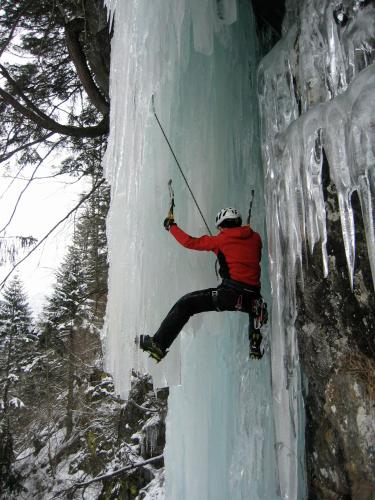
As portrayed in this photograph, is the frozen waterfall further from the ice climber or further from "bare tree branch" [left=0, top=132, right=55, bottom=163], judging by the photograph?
"bare tree branch" [left=0, top=132, right=55, bottom=163]

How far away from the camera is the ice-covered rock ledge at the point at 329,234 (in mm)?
1840

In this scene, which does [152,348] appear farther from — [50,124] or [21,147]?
[21,147]

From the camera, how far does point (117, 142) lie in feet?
8.71

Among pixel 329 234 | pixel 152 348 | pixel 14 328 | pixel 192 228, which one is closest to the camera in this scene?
pixel 329 234

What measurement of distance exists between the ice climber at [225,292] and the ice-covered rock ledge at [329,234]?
18 cm

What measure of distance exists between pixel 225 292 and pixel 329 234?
25.1 inches

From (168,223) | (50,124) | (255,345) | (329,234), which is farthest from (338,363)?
(50,124)

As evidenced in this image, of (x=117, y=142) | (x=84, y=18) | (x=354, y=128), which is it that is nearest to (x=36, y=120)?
(x=84, y=18)

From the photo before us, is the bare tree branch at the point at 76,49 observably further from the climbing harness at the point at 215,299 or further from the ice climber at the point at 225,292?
the climbing harness at the point at 215,299

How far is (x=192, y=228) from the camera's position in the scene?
2678 mm

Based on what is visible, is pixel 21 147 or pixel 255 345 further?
pixel 21 147

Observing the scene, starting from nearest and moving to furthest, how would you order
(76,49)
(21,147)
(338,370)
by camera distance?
(338,370), (76,49), (21,147)

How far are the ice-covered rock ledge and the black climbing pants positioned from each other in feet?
0.89

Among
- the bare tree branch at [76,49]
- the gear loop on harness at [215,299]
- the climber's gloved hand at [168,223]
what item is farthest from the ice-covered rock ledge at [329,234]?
the bare tree branch at [76,49]
